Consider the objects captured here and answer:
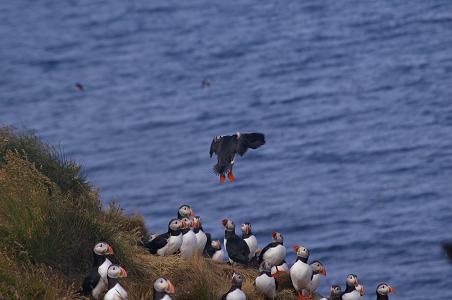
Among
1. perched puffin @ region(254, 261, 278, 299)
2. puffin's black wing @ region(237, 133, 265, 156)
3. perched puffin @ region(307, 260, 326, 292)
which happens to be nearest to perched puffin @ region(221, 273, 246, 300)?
perched puffin @ region(254, 261, 278, 299)

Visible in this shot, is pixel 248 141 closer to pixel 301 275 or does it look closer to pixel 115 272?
pixel 301 275

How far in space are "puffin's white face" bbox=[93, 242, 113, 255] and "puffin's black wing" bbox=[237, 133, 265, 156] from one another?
324 centimetres

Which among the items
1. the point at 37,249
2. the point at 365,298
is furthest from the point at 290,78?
the point at 37,249

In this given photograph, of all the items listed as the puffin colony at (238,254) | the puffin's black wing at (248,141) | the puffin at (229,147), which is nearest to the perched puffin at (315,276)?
the puffin colony at (238,254)

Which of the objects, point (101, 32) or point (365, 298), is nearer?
point (365, 298)

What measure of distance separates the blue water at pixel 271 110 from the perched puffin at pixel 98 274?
49.1ft

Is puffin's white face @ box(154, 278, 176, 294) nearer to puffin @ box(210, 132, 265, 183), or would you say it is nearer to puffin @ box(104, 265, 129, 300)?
puffin @ box(104, 265, 129, 300)

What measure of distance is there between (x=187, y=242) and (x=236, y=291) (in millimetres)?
1929

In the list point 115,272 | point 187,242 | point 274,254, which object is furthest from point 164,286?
point 274,254

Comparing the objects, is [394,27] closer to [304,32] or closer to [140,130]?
[304,32]

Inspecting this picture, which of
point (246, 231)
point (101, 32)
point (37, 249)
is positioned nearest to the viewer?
point (37, 249)

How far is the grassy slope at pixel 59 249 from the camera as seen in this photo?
1444cm

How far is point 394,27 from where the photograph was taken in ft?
181

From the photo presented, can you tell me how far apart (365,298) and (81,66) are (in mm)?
30599
